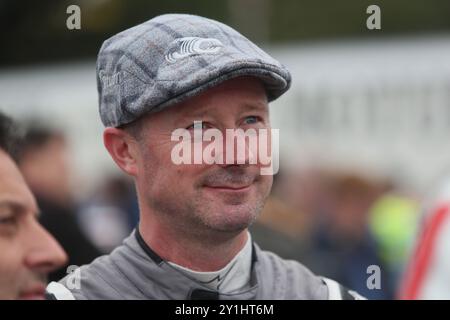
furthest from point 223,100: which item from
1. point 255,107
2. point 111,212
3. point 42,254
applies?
point 111,212

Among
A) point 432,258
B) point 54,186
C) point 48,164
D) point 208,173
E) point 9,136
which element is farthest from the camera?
point 48,164

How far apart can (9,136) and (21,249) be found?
0.90ft

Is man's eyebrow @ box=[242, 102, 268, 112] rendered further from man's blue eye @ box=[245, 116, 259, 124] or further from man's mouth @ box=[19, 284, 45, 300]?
man's mouth @ box=[19, 284, 45, 300]

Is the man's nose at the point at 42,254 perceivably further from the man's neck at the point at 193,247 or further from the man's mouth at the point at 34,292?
the man's neck at the point at 193,247

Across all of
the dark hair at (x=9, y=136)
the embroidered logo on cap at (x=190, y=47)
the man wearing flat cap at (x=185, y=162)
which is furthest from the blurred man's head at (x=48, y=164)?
the embroidered logo on cap at (x=190, y=47)

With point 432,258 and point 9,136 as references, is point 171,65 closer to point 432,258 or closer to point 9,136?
point 9,136

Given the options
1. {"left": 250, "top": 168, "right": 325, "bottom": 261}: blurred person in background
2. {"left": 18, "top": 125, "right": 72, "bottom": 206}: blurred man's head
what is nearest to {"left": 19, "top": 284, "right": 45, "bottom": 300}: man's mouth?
{"left": 18, "top": 125, "right": 72, "bottom": 206}: blurred man's head

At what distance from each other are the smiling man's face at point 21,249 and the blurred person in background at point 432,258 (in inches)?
46.4

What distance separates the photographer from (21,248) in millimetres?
2207

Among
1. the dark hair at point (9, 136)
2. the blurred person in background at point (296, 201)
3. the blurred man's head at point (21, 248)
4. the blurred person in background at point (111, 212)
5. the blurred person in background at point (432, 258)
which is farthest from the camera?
the blurred person in background at point (111, 212)

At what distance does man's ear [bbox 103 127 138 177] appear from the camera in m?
1.90

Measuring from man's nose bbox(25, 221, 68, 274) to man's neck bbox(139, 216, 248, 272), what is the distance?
350 mm

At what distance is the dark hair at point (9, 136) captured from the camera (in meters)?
2.30

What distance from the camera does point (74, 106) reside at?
497cm
